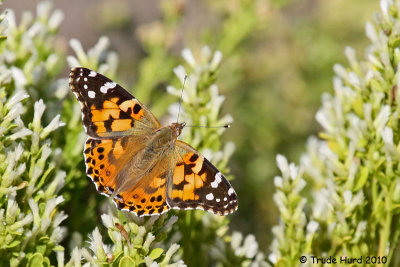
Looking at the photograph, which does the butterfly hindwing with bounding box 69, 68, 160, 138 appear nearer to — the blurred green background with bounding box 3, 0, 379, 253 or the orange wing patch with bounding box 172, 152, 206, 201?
the orange wing patch with bounding box 172, 152, 206, 201

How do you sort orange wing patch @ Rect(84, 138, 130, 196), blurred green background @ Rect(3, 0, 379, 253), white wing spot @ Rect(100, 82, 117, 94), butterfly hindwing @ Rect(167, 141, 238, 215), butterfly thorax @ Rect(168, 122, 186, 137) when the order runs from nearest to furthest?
butterfly hindwing @ Rect(167, 141, 238, 215) < orange wing patch @ Rect(84, 138, 130, 196) < white wing spot @ Rect(100, 82, 117, 94) < butterfly thorax @ Rect(168, 122, 186, 137) < blurred green background @ Rect(3, 0, 379, 253)

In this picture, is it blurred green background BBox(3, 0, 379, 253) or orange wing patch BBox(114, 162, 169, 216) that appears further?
blurred green background BBox(3, 0, 379, 253)

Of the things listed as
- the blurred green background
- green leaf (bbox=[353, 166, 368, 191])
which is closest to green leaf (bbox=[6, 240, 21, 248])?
green leaf (bbox=[353, 166, 368, 191])

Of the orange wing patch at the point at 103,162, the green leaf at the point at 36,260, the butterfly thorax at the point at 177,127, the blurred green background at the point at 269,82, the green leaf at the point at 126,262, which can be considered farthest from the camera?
the blurred green background at the point at 269,82

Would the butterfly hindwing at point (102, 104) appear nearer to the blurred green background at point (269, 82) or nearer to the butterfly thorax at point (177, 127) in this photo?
the butterfly thorax at point (177, 127)

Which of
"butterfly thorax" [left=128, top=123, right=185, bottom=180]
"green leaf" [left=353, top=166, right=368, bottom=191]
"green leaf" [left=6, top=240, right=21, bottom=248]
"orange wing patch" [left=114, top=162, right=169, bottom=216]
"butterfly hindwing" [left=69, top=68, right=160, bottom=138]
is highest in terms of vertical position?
"butterfly hindwing" [left=69, top=68, right=160, bottom=138]
